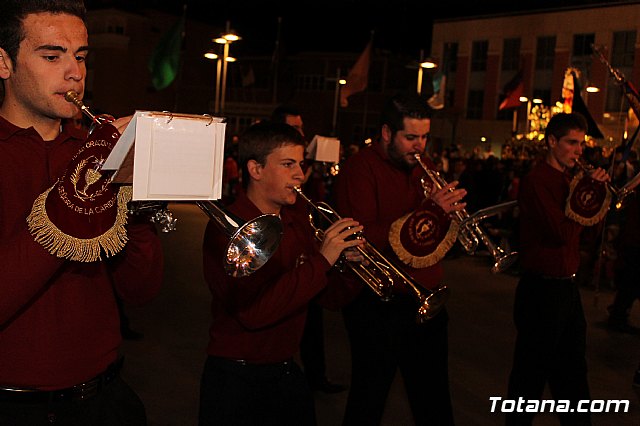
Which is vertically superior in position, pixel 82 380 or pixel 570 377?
pixel 82 380

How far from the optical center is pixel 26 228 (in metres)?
1.92

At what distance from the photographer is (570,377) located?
178 inches

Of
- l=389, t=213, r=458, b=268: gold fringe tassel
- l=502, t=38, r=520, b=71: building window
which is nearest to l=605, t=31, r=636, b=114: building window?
l=502, t=38, r=520, b=71: building window

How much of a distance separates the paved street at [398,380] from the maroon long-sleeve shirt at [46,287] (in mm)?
2264

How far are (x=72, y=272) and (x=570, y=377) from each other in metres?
3.41

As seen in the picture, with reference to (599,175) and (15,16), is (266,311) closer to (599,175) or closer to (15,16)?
(15,16)

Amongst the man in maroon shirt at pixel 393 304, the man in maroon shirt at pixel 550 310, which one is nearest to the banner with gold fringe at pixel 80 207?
the man in maroon shirt at pixel 393 304

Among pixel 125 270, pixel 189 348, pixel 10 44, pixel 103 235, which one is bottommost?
pixel 189 348

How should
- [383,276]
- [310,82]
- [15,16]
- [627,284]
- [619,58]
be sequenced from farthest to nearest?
[310,82] < [619,58] < [627,284] < [383,276] < [15,16]

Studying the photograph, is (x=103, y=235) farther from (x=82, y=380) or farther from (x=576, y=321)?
(x=576, y=321)

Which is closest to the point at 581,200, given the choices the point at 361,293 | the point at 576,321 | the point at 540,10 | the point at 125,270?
the point at 576,321

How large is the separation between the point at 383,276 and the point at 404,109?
1.02m

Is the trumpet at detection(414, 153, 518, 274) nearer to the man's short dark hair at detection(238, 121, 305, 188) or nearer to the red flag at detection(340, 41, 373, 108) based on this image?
the man's short dark hair at detection(238, 121, 305, 188)

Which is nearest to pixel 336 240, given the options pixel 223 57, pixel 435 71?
pixel 223 57
